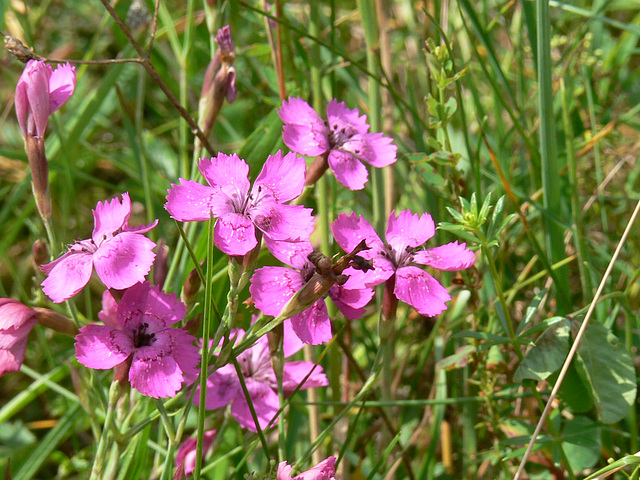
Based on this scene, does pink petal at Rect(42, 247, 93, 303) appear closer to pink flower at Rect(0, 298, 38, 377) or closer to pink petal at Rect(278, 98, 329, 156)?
pink flower at Rect(0, 298, 38, 377)

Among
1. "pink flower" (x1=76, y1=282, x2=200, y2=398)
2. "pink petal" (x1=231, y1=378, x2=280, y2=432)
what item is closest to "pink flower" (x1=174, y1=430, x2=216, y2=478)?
"pink petal" (x1=231, y1=378, x2=280, y2=432)

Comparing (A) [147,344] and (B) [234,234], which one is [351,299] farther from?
(A) [147,344]

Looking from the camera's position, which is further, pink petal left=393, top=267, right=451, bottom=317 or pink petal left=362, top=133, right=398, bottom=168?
pink petal left=362, top=133, right=398, bottom=168

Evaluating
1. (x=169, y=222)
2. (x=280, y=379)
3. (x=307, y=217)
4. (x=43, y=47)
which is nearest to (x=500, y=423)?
(x=280, y=379)

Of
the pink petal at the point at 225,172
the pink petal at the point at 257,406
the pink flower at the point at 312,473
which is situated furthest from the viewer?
the pink petal at the point at 257,406

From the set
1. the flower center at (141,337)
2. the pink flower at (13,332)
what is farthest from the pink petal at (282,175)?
the pink flower at (13,332)

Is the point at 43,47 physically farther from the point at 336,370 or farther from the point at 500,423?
the point at 500,423

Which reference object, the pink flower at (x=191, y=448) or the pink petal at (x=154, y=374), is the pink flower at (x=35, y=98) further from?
the pink flower at (x=191, y=448)
